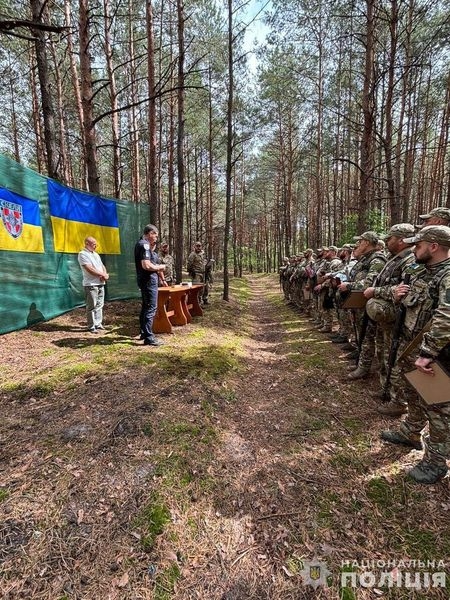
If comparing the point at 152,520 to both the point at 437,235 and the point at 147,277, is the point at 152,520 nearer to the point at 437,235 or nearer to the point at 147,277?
the point at 437,235

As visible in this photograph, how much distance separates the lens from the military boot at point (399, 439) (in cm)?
280

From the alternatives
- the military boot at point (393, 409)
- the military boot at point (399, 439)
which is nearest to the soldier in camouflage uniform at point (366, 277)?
the military boot at point (393, 409)

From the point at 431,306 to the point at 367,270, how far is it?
2150mm

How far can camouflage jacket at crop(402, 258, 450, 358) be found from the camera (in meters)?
Result: 2.18

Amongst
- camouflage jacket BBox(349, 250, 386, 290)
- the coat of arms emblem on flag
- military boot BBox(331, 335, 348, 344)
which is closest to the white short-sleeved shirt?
the coat of arms emblem on flag

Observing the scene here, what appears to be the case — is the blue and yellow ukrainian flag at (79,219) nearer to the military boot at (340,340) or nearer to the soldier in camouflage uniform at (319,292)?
the soldier in camouflage uniform at (319,292)

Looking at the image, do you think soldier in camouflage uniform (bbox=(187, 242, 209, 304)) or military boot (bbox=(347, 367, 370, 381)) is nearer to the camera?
military boot (bbox=(347, 367, 370, 381))

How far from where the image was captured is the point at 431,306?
2.64 metres

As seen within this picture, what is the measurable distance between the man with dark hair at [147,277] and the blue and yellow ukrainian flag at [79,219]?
2.06 m

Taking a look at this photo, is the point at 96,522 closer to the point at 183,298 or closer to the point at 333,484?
the point at 333,484

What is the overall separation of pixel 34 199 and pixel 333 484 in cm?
603

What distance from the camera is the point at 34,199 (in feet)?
17.7

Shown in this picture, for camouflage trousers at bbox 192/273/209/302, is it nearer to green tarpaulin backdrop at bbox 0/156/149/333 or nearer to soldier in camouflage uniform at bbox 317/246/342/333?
green tarpaulin backdrop at bbox 0/156/149/333

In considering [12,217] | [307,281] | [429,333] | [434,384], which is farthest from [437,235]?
[307,281]
